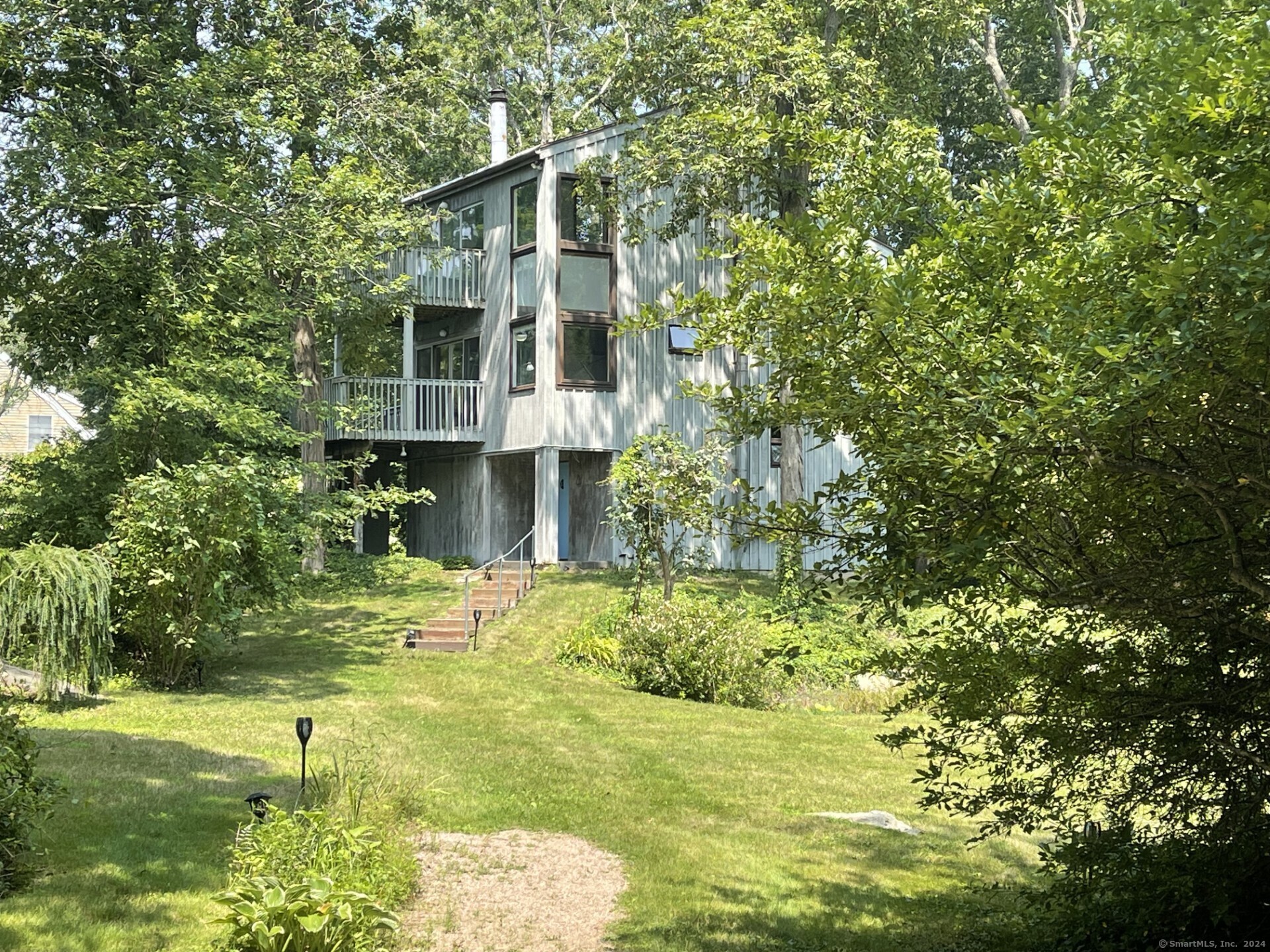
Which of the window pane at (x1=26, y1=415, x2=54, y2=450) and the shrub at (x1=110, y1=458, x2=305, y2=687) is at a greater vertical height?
the window pane at (x1=26, y1=415, x2=54, y2=450)

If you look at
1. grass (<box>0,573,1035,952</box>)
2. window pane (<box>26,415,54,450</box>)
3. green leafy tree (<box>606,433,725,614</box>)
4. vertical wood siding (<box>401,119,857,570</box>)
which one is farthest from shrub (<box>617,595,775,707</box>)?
window pane (<box>26,415,54,450</box>)

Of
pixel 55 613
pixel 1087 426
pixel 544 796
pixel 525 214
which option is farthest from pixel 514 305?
pixel 1087 426

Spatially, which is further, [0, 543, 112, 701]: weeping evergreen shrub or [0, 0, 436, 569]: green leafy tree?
[0, 0, 436, 569]: green leafy tree

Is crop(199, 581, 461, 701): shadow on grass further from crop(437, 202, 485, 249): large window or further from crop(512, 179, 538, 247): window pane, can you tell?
crop(437, 202, 485, 249): large window

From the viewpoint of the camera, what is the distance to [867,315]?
4484 millimetres

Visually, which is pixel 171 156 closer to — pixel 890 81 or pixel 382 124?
pixel 382 124

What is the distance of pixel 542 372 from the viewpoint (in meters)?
25.9

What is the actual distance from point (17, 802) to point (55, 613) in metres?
5.80

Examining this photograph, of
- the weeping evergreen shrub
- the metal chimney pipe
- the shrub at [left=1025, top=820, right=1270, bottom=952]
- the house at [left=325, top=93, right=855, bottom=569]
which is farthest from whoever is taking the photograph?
the metal chimney pipe

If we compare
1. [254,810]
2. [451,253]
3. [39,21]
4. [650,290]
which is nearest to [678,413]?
[650,290]

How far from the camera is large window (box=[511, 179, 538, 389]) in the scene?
2661 cm

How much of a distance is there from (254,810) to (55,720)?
560 cm

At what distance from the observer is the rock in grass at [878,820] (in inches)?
392

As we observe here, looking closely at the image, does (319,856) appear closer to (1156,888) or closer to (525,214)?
(1156,888)
